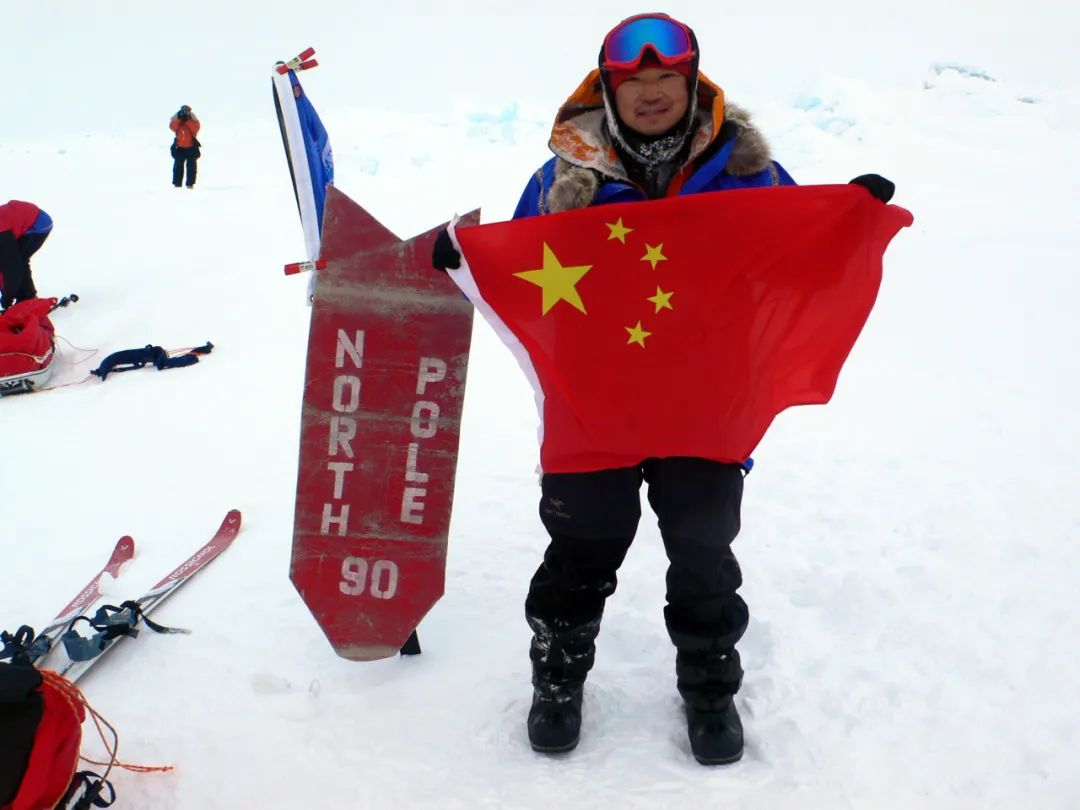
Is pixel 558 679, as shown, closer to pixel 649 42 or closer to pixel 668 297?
pixel 668 297

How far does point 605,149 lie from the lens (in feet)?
7.06

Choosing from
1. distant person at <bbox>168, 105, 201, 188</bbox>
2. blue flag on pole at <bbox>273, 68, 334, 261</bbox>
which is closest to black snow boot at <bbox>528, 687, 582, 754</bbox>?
blue flag on pole at <bbox>273, 68, 334, 261</bbox>

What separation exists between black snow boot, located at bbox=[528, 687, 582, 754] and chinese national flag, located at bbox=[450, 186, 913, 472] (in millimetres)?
697

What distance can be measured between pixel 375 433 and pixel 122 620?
1118 mm

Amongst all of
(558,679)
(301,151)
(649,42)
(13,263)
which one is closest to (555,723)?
(558,679)

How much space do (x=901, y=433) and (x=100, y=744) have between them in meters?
3.71

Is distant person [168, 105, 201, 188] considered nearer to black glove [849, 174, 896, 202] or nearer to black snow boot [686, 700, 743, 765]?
black glove [849, 174, 896, 202]

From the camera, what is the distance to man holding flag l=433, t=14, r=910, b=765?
209cm

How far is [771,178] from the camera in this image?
218 cm

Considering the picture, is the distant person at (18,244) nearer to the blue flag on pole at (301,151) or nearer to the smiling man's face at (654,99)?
the blue flag on pole at (301,151)

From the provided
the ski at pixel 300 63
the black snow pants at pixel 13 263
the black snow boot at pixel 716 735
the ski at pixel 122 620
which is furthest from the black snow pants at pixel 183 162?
the black snow boot at pixel 716 735

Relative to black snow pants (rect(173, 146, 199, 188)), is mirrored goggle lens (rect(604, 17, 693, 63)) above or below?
above

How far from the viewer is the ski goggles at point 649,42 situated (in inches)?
80.4

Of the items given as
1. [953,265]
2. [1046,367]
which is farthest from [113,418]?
[953,265]
